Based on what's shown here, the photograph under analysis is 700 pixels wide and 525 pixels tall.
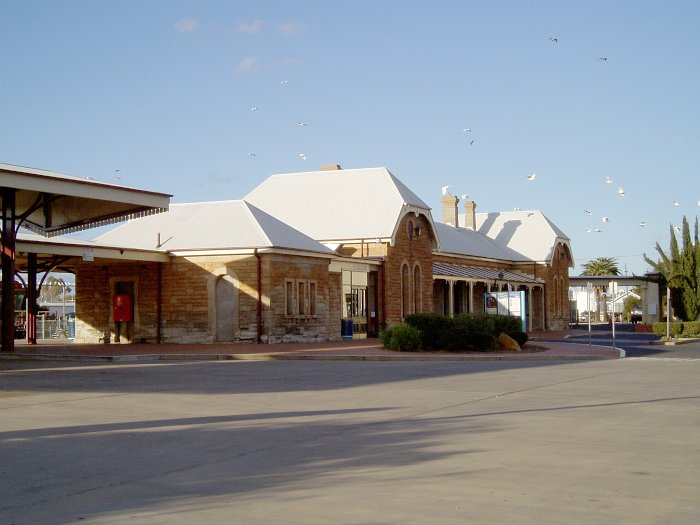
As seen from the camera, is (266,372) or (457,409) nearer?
(457,409)

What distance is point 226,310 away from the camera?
33.7 meters

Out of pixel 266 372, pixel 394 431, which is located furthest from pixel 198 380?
pixel 394 431

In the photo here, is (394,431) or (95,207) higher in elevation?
(95,207)

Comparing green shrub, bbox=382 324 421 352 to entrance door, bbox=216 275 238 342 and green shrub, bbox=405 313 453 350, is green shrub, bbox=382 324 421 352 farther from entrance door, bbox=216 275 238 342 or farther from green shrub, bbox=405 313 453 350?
entrance door, bbox=216 275 238 342

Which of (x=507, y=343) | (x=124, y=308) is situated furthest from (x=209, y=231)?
(x=507, y=343)

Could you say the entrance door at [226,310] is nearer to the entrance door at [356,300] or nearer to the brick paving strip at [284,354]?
the brick paving strip at [284,354]

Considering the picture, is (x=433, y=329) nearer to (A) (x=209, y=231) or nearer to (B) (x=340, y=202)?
(A) (x=209, y=231)

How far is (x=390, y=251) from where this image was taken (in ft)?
134

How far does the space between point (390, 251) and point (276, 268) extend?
28.4 feet

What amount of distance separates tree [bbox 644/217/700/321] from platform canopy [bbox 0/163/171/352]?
94.9ft

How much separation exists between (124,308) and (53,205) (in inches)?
252

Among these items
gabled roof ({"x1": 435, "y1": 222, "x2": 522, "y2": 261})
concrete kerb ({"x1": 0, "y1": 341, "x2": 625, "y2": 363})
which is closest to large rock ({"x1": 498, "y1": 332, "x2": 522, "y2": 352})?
concrete kerb ({"x1": 0, "y1": 341, "x2": 625, "y2": 363})

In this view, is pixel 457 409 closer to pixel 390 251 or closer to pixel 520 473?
pixel 520 473

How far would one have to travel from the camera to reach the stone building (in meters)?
33.5
